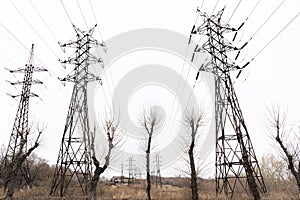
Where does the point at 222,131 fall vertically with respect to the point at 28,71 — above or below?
below

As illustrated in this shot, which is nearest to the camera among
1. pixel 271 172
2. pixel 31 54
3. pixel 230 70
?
pixel 230 70

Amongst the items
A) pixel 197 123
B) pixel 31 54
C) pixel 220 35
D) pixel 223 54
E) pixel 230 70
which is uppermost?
pixel 31 54

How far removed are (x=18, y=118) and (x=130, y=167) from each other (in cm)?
3703

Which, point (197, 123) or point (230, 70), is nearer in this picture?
point (230, 70)

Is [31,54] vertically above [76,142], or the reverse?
[31,54]

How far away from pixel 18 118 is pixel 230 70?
2027 centimetres

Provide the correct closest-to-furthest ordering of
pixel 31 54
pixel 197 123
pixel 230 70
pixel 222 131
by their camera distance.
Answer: pixel 230 70 → pixel 222 131 → pixel 197 123 → pixel 31 54

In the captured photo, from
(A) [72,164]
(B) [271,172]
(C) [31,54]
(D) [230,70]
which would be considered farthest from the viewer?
(B) [271,172]

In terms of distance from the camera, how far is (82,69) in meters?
22.0

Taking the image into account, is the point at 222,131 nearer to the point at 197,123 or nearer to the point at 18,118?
the point at 197,123

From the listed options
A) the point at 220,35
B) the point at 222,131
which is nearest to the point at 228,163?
the point at 222,131

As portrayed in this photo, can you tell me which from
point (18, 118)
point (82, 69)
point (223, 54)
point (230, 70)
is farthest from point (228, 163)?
point (18, 118)

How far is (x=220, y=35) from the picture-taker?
18266 millimetres

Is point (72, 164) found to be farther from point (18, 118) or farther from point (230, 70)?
point (230, 70)
